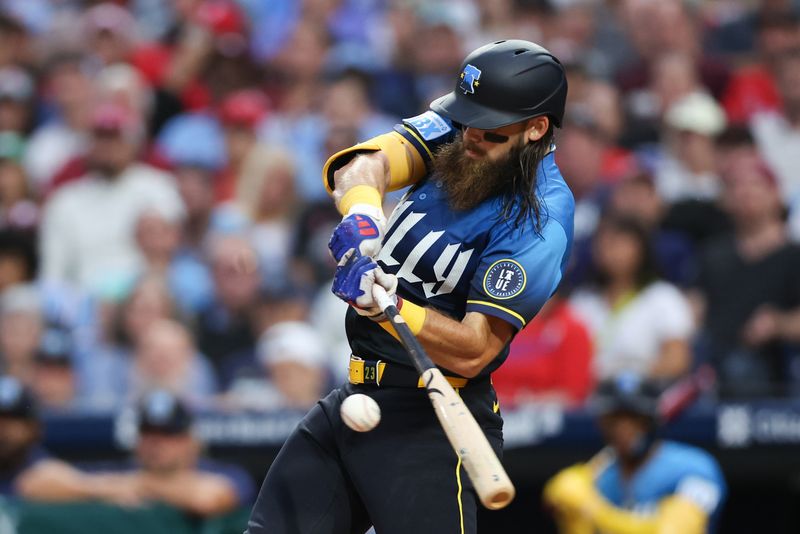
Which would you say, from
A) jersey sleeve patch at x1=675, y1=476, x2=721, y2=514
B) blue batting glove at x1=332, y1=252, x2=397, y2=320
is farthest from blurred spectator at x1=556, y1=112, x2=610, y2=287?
blue batting glove at x1=332, y1=252, x2=397, y2=320

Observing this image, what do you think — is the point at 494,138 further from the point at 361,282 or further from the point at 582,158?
the point at 582,158

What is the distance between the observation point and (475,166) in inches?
154

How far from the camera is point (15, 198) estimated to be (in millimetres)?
9016

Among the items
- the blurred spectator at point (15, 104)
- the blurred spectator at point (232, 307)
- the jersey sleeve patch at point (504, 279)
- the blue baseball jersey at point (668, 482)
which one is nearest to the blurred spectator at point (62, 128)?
the blurred spectator at point (15, 104)

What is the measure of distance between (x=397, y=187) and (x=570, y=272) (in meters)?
4.00

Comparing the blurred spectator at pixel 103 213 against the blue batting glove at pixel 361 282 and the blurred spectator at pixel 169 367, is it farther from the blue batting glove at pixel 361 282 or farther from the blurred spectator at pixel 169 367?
the blue batting glove at pixel 361 282

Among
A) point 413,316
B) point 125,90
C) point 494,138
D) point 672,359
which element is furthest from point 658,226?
point 413,316

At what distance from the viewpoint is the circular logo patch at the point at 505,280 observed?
3.75 m

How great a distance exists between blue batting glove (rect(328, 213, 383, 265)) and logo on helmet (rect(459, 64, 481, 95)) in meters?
0.51

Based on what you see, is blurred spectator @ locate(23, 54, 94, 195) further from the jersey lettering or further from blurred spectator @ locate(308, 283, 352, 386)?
the jersey lettering

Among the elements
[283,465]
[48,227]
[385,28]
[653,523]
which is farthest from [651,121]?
[283,465]

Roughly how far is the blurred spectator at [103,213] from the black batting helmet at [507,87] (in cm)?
486

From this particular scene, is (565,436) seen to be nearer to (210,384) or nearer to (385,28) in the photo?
(210,384)

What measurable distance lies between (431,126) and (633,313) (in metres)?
3.56
